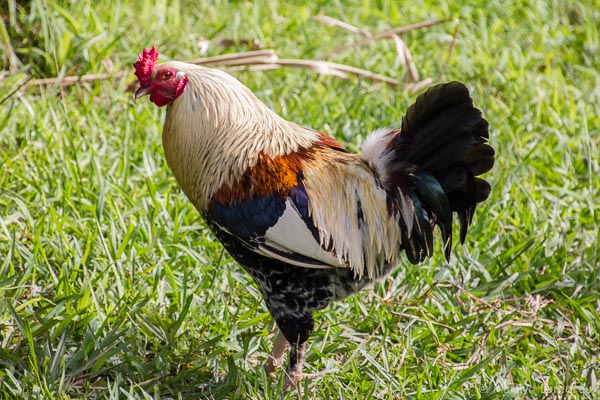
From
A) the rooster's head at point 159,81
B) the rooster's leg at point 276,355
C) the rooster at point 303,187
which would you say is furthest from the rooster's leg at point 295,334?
the rooster's head at point 159,81

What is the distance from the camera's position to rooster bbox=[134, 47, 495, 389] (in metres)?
2.98

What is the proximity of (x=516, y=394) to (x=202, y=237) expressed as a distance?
5.41ft

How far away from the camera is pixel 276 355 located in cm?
352

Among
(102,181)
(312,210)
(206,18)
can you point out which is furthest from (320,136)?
(206,18)

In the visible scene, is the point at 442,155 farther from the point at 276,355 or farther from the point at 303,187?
the point at 276,355

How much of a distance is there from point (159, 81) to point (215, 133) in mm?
288

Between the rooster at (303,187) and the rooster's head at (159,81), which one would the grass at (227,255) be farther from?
the rooster's head at (159,81)

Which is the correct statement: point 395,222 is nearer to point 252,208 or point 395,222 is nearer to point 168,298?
point 252,208

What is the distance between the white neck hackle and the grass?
0.63 m

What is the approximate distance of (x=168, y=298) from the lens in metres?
3.70

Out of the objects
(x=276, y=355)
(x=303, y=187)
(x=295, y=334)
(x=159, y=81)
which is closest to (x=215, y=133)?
(x=159, y=81)

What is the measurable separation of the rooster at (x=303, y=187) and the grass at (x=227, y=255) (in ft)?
1.48

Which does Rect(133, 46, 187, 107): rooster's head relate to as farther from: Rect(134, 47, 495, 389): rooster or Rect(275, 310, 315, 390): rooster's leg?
Rect(275, 310, 315, 390): rooster's leg

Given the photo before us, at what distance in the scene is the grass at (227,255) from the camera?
331cm
